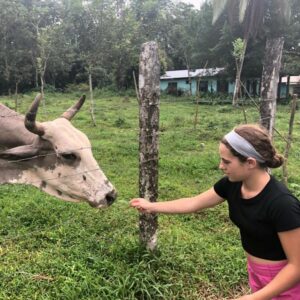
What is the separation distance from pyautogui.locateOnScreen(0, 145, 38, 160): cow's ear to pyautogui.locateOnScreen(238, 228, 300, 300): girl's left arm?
2.23 m

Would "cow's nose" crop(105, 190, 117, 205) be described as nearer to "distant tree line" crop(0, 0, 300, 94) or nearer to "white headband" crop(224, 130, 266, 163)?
"white headband" crop(224, 130, 266, 163)

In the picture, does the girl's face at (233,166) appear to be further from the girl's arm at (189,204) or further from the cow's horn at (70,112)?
the cow's horn at (70,112)

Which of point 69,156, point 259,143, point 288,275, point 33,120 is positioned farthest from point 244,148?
point 33,120

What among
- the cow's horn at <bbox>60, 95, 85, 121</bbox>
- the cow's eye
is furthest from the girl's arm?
the cow's horn at <bbox>60, 95, 85, 121</bbox>

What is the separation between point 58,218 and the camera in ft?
15.5

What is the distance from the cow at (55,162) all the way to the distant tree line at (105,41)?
17.5 m

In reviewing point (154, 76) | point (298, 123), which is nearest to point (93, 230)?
point (154, 76)

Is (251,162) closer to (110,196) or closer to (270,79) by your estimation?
(110,196)

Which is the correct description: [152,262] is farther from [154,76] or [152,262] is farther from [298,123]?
[298,123]

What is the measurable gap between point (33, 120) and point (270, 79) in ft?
7.90

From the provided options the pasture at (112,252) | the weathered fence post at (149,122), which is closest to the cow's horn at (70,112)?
the weathered fence post at (149,122)

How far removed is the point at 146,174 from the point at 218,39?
25.0 m

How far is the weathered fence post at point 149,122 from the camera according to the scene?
3.09m

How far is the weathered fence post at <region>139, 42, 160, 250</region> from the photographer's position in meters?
3.09
